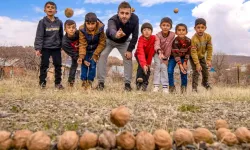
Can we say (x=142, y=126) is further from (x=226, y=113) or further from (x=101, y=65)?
(x=101, y=65)

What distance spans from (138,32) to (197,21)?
4.87 feet

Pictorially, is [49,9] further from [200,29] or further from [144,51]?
[200,29]

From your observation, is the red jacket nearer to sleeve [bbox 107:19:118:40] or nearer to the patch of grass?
sleeve [bbox 107:19:118:40]

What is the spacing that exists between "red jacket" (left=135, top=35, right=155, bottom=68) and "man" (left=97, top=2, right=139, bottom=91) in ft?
0.86

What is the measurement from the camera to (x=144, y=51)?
7406 millimetres

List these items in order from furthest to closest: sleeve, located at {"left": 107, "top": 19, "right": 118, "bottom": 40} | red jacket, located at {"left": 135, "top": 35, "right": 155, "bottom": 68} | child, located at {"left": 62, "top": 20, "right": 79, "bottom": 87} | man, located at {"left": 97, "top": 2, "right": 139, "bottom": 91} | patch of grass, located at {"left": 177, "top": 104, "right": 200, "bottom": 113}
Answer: child, located at {"left": 62, "top": 20, "right": 79, "bottom": 87}, red jacket, located at {"left": 135, "top": 35, "right": 155, "bottom": 68}, man, located at {"left": 97, "top": 2, "right": 139, "bottom": 91}, sleeve, located at {"left": 107, "top": 19, "right": 118, "bottom": 40}, patch of grass, located at {"left": 177, "top": 104, "right": 200, "bottom": 113}

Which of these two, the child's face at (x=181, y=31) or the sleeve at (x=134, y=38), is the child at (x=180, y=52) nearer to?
the child's face at (x=181, y=31)

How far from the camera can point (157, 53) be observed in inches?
286

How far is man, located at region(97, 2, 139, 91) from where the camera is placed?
269 inches

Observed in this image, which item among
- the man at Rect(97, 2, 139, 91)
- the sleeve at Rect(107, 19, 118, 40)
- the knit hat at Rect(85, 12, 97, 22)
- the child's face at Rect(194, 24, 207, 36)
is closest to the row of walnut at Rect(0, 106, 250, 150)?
the sleeve at Rect(107, 19, 118, 40)

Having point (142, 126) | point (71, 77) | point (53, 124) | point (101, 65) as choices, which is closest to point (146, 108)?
point (142, 126)

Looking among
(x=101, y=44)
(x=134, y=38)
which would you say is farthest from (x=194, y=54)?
(x=101, y=44)

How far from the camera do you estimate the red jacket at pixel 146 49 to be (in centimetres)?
724

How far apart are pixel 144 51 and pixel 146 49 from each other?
0.07 m
